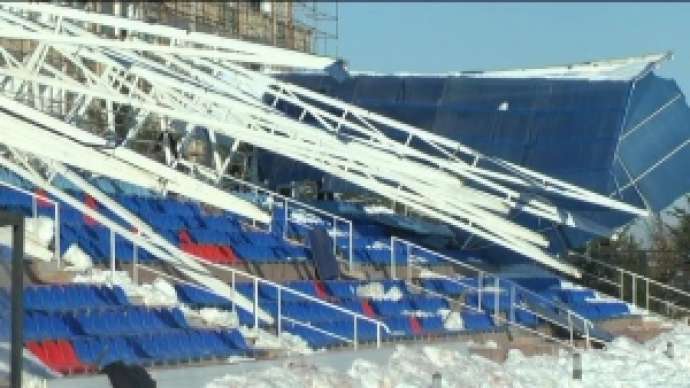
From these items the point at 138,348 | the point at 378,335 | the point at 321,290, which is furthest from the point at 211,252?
the point at 138,348

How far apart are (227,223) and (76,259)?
264 inches

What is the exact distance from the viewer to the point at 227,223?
84.3 feet

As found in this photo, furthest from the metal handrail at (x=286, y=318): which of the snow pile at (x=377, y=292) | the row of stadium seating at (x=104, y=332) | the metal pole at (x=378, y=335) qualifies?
the snow pile at (x=377, y=292)

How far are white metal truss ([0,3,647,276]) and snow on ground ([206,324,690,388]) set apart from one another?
8.97 feet

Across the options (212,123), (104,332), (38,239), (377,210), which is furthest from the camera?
(377,210)

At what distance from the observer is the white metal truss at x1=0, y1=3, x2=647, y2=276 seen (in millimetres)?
18484

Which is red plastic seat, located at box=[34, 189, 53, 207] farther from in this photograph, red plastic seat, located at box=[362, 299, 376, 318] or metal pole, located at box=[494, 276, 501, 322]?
metal pole, located at box=[494, 276, 501, 322]

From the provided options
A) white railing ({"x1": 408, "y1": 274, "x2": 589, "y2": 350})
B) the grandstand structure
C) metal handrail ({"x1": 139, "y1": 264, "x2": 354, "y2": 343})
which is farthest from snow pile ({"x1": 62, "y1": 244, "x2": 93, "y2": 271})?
white railing ({"x1": 408, "y1": 274, "x2": 589, "y2": 350})

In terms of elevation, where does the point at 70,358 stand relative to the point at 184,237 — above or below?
below

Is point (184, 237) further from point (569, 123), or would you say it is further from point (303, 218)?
point (569, 123)

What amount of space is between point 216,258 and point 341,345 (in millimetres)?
3842

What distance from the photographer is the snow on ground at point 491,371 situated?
54.1 ft

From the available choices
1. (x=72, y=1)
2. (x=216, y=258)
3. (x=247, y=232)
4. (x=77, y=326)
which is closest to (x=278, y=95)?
(x=247, y=232)

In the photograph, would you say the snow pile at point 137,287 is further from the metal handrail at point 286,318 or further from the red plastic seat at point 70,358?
the red plastic seat at point 70,358
